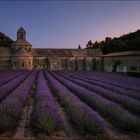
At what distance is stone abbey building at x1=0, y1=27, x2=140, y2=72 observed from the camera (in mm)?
62344

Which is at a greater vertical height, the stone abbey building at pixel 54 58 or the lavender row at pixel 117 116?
the stone abbey building at pixel 54 58

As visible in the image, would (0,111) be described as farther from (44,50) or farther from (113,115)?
(44,50)

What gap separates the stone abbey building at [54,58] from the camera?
6234 centimetres

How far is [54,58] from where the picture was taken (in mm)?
69250

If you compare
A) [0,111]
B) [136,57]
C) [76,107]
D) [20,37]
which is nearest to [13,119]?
[0,111]

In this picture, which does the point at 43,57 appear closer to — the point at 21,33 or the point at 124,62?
the point at 21,33

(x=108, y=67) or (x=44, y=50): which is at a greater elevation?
(x=44, y=50)

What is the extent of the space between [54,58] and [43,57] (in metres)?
3.08

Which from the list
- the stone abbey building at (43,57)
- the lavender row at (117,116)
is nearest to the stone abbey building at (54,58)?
the stone abbey building at (43,57)

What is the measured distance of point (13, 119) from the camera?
279 inches

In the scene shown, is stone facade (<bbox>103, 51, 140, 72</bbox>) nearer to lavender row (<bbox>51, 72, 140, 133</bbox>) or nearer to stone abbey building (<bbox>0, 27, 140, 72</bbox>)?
stone abbey building (<bbox>0, 27, 140, 72</bbox>)

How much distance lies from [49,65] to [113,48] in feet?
83.8

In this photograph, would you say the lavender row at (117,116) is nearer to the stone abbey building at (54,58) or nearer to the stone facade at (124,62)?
the stone facade at (124,62)

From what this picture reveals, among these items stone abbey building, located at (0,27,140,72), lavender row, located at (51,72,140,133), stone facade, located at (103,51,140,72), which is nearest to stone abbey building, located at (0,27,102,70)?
stone abbey building, located at (0,27,140,72)
